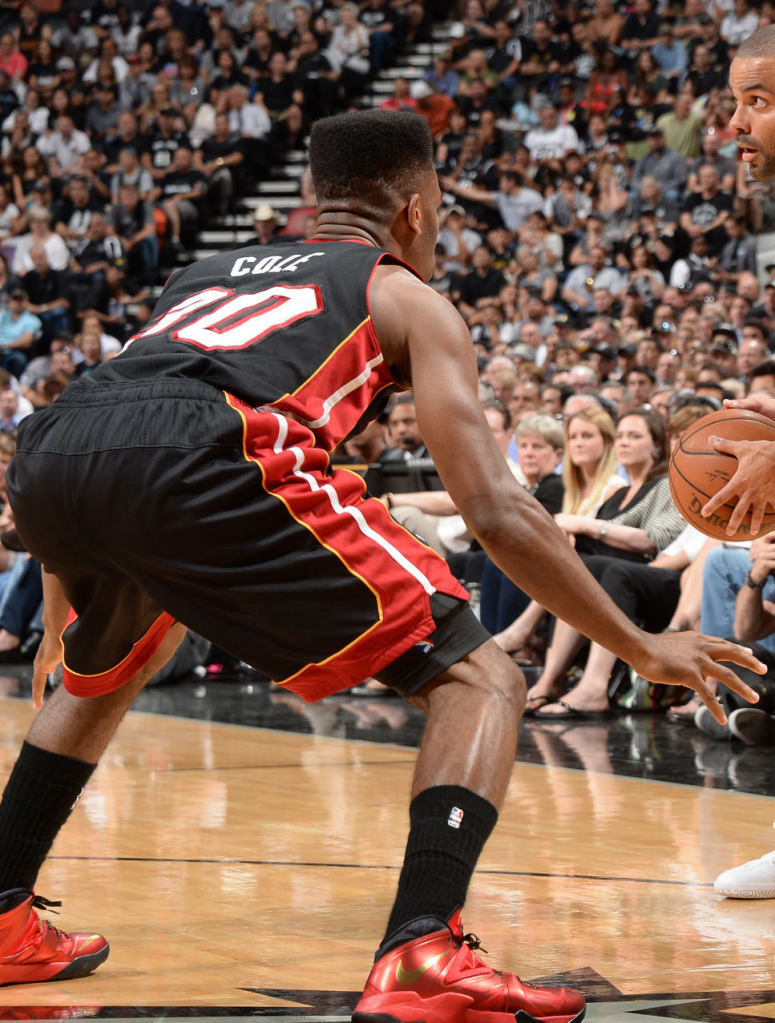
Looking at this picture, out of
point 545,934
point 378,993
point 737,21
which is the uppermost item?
point 378,993

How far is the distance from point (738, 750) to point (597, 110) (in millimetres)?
10778

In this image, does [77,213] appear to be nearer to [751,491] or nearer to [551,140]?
[551,140]

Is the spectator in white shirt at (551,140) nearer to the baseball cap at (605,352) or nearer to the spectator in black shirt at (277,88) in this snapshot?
the spectator in black shirt at (277,88)

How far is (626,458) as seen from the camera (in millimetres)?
7203

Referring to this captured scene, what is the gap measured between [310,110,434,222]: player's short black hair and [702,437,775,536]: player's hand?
0.93 metres

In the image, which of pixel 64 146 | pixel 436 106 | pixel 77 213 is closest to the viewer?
pixel 436 106

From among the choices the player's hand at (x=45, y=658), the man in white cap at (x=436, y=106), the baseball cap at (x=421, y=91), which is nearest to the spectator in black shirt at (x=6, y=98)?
the baseball cap at (x=421, y=91)

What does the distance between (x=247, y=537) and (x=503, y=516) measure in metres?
0.40

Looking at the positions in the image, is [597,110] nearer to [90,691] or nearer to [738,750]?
[738,750]

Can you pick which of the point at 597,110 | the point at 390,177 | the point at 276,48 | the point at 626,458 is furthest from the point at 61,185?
the point at 390,177

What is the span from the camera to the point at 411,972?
2197mm

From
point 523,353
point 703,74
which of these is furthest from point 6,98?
point 523,353

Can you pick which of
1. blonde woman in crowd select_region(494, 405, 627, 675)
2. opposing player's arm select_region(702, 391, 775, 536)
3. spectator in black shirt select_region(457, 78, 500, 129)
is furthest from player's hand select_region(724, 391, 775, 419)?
spectator in black shirt select_region(457, 78, 500, 129)

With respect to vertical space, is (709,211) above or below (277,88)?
above
